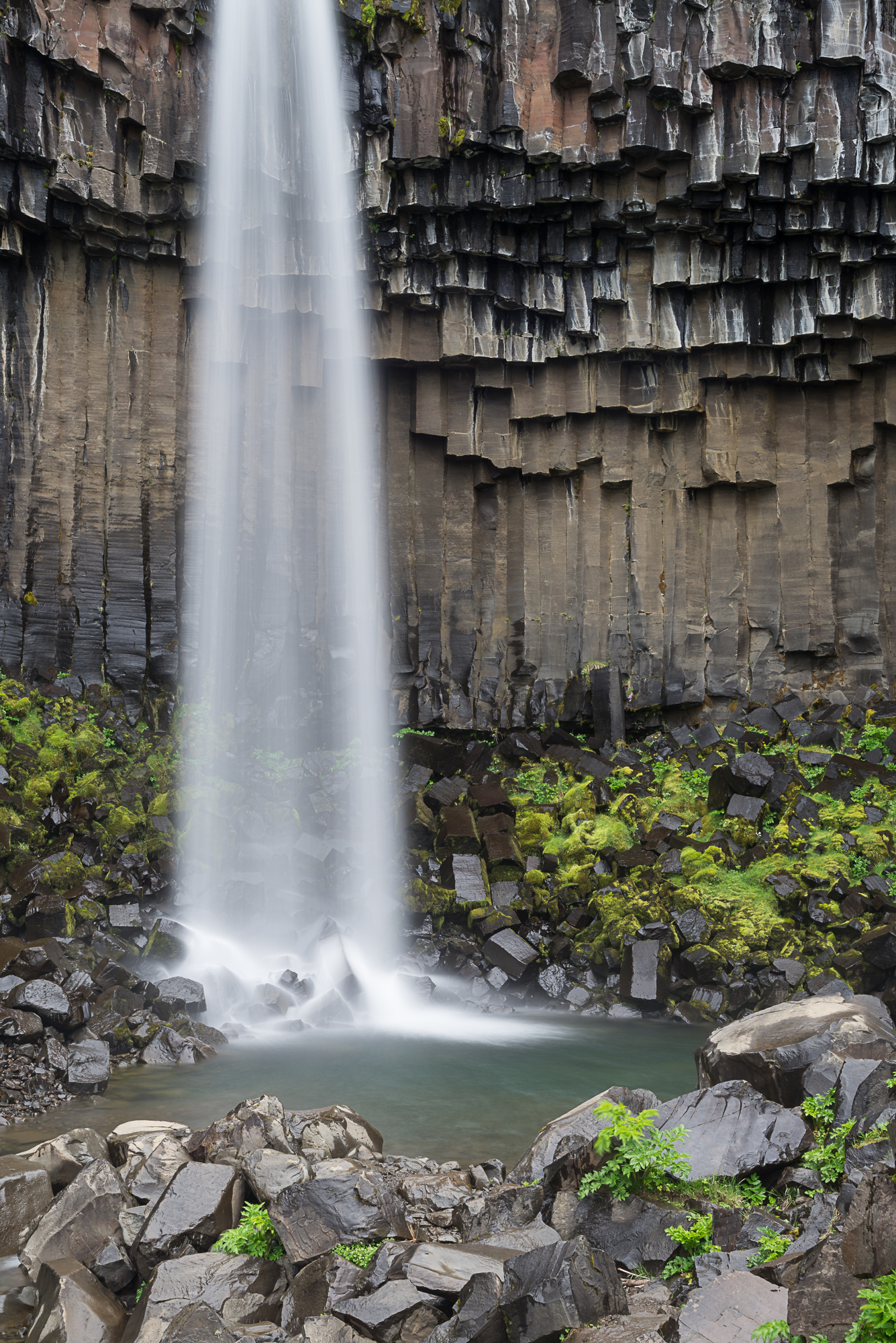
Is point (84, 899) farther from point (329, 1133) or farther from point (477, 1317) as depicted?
point (477, 1317)

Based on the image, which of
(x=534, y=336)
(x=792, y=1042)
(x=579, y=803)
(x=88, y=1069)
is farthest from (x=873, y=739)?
(x=88, y=1069)

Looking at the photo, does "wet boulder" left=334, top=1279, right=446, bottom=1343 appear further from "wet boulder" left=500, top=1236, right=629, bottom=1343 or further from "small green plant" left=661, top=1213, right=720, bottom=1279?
"small green plant" left=661, top=1213, right=720, bottom=1279

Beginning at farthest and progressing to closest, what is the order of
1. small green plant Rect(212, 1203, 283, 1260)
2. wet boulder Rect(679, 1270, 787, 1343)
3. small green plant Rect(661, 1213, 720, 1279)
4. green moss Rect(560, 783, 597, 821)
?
green moss Rect(560, 783, 597, 821) < small green plant Rect(212, 1203, 283, 1260) < small green plant Rect(661, 1213, 720, 1279) < wet boulder Rect(679, 1270, 787, 1343)

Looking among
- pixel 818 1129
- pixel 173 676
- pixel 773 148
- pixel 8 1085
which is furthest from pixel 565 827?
pixel 773 148

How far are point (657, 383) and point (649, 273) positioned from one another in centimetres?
203

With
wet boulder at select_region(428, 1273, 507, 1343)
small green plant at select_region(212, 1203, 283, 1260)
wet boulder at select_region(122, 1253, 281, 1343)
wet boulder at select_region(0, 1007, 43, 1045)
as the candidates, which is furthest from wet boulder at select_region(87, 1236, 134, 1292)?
wet boulder at select_region(0, 1007, 43, 1045)

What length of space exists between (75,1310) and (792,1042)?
401cm

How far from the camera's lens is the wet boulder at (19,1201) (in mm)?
5211

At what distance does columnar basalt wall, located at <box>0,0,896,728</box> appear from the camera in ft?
52.4

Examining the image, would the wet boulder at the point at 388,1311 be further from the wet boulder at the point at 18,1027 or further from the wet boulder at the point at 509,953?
the wet boulder at the point at 509,953

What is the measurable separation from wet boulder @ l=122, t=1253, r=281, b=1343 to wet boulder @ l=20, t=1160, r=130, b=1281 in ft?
2.14

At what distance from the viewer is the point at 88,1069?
8.16 m

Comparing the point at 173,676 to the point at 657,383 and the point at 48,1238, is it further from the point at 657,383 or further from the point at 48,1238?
the point at 48,1238

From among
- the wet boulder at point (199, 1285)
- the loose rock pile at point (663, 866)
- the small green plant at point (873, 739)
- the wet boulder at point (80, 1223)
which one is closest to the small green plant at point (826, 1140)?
the wet boulder at point (199, 1285)
